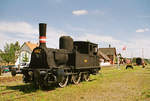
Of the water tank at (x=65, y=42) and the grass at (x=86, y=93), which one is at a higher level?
the water tank at (x=65, y=42)

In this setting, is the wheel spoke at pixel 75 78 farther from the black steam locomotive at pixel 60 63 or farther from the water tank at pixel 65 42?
the water tank at pixel 65 42

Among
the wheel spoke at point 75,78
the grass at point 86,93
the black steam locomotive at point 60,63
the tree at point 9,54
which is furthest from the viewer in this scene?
the tree at point 9,54

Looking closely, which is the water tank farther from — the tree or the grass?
the tree

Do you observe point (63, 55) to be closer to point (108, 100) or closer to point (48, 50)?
point (48, 50)

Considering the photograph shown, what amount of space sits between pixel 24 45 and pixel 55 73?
157ft

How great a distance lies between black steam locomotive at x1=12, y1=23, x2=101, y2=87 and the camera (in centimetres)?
977

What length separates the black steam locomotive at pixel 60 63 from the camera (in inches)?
384

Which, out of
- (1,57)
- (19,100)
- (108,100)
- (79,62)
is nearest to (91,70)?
(79,62)

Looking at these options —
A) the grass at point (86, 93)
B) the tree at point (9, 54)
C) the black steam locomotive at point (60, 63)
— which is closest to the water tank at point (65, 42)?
the black steam locomotive at point (60, 63)

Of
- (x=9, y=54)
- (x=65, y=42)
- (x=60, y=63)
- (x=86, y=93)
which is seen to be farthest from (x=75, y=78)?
(x=9, y=54)

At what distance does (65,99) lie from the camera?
25.6 feet

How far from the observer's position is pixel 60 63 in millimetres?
11633

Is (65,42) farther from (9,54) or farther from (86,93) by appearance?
(9,54)

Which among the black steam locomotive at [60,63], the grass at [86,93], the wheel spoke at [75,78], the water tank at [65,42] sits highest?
the water tank at [65,42]
